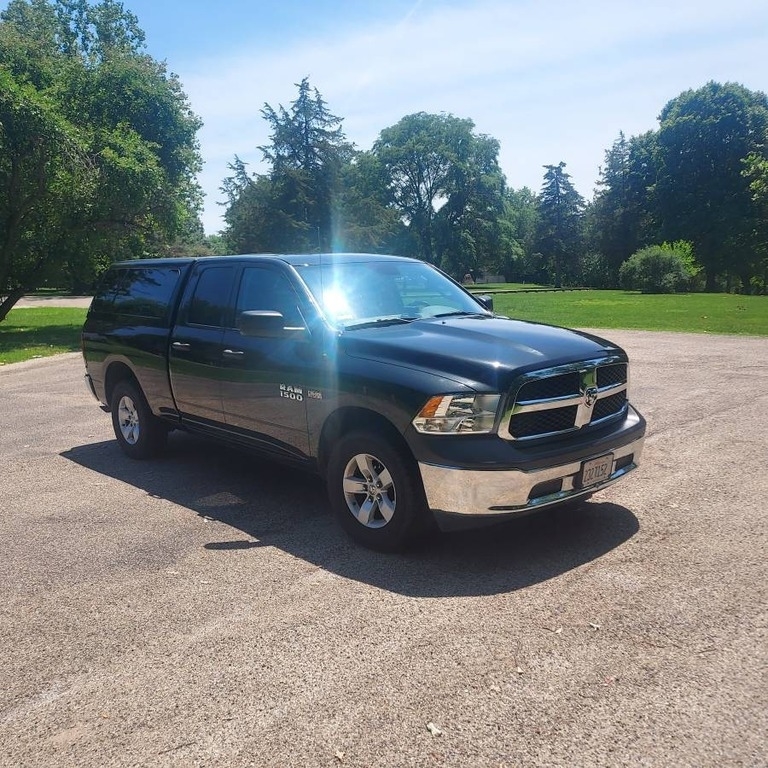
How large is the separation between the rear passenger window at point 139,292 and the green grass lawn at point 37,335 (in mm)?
9600

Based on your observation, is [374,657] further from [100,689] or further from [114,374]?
[114,374]

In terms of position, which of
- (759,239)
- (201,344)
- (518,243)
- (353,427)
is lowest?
(353,427)

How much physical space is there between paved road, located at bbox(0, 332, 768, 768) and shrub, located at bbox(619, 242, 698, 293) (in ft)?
154

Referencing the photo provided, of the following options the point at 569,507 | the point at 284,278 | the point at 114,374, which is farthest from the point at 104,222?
the point at 569,507

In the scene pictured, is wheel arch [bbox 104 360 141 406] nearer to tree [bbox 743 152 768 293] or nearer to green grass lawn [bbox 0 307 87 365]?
green grass lawn [bbox 0 307 87 365]

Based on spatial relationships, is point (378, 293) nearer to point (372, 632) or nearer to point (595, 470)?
point (595, 470)

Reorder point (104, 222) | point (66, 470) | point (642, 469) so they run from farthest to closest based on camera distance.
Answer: point (104, 222) < point (66, 470) < point (642, 469)

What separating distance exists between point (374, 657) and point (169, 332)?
13.4 feet

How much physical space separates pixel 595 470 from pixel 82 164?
59.2ft

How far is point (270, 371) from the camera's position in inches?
213

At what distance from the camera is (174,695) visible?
3119 mm

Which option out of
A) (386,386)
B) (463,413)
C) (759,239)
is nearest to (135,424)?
(386,386)

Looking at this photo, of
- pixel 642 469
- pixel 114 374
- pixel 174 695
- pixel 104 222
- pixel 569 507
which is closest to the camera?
pixel 174 695

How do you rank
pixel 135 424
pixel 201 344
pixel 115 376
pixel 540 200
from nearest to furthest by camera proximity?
pixel 201 344, pixel 135 424, pixel 115 376, pixel 540 200
